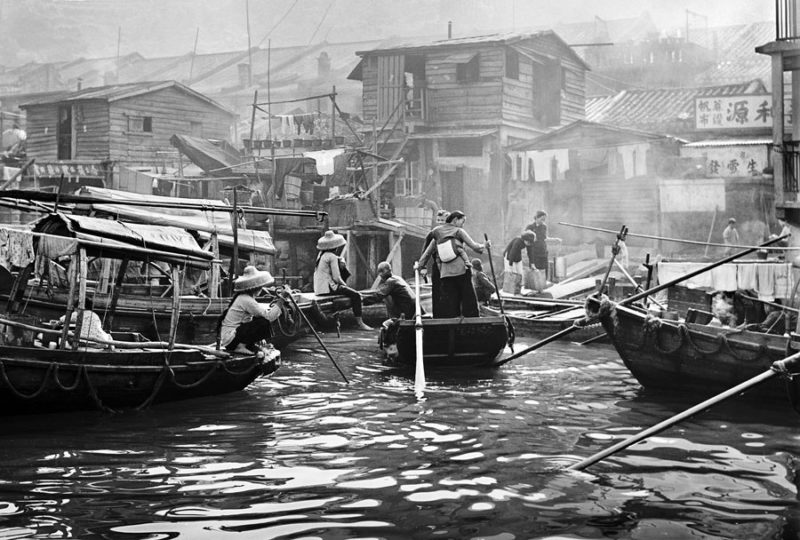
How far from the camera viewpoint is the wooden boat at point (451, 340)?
1384 cm

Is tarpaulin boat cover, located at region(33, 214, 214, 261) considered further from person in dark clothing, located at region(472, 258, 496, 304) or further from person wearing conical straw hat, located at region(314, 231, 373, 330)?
person wearing conical straw hat, located at region(314, 231, 373, 330)

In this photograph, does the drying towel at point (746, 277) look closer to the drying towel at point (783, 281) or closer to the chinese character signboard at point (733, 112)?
the drying towel at point (783, 281)

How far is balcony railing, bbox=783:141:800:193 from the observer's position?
14.7 metres

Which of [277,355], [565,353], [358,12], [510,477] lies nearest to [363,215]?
[565,353]

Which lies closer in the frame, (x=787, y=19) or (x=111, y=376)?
(x=111, y=376)

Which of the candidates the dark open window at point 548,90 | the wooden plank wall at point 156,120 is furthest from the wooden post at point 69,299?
the wooden plank wall at point 156,120

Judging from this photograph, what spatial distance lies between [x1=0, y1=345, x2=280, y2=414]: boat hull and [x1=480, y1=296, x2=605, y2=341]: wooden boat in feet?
21.0

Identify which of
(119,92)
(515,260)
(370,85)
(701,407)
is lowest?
(701,407)

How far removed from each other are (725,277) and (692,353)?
294cm

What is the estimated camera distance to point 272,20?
6925cm

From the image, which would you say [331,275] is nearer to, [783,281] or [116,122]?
[783,281]

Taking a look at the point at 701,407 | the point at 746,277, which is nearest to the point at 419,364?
the point at 746,277

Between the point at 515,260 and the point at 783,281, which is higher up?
the point at 515,260

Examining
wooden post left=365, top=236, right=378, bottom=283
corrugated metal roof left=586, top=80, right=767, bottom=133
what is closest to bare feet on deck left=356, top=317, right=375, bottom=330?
wooden post left=365, top=236, right=378, bottom=283
